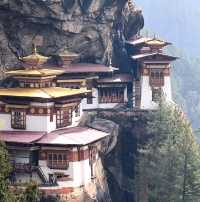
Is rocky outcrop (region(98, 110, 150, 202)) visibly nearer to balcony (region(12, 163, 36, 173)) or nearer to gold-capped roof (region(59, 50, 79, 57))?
gold-capped roof (region(59, 50, 79, 57))

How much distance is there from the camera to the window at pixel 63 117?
48.6 m

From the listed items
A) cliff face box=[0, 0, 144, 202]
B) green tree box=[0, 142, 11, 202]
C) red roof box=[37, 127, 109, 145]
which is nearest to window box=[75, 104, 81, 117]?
cliff face box=[0, 0, 144, 202]

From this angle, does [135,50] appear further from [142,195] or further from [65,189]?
[65,189]

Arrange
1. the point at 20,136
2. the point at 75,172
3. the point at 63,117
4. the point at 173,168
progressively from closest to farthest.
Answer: the point at 75,172 < the point at 20,136 < the point at 63,117 < the point at 173,168

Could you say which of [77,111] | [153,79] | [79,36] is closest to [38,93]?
[77,111]

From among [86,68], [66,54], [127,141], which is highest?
[66,54]

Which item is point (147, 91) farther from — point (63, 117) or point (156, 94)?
point (63, 117)

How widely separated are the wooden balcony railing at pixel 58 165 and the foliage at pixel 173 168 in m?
10.0

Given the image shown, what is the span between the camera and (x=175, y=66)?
187250 mm

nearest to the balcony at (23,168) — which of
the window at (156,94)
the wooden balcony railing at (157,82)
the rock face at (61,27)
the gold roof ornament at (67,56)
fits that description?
the rock face at (61,27)

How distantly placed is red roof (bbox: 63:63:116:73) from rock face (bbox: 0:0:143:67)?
121 centimetres

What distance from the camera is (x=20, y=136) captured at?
4591 cm

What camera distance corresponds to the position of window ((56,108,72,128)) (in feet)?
160

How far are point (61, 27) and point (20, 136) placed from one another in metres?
14.4
